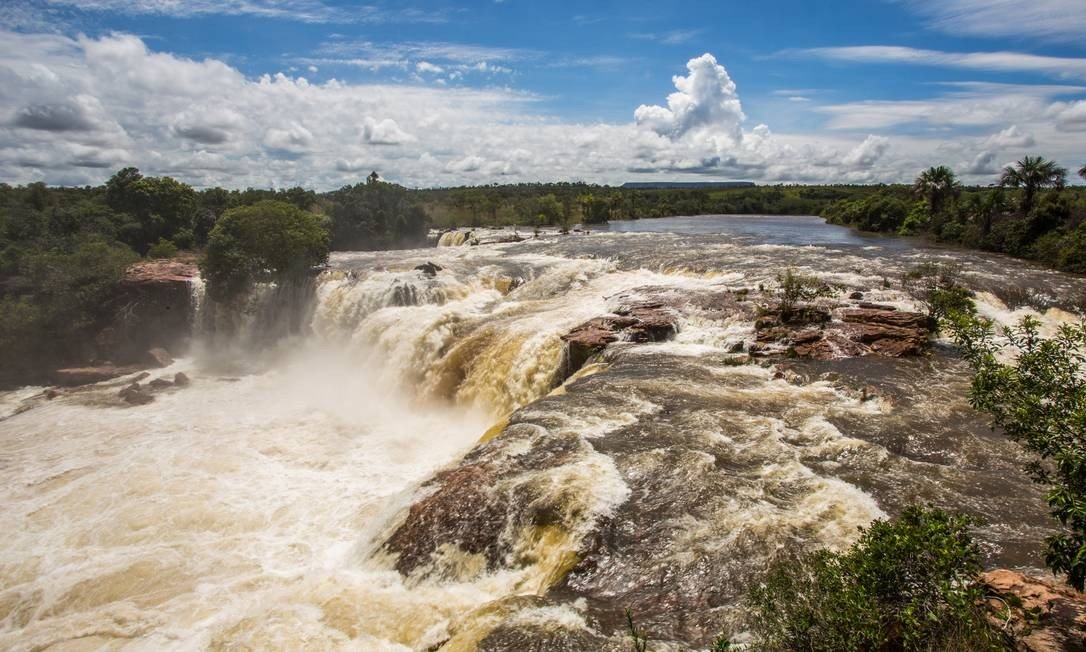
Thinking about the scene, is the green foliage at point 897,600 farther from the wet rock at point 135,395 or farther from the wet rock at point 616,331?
the wet rock at point 135,395

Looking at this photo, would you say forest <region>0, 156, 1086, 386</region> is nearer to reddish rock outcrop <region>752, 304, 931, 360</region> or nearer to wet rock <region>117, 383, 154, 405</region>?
wet rock <region>117, 383, 154, 405</region>

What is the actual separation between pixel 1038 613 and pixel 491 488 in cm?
776

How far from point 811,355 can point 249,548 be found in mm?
15845

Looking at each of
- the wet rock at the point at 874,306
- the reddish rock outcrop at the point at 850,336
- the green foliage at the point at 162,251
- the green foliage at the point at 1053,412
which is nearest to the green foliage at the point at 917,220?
the wet rock at the point at 874,306

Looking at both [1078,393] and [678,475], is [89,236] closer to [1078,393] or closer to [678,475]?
[678,475]

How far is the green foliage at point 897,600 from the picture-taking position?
5.34 meters

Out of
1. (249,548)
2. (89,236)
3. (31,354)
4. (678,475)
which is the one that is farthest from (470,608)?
(89,236)

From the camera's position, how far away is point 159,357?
31891 mm

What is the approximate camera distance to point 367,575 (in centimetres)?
1025

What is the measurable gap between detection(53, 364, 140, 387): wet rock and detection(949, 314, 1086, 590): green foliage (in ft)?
117

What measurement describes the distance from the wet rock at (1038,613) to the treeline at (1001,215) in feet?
106

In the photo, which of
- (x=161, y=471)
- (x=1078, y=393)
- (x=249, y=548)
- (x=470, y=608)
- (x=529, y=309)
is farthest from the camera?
(x=529, y=309)

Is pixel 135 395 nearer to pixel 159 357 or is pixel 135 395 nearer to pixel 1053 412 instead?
pixel 159 357

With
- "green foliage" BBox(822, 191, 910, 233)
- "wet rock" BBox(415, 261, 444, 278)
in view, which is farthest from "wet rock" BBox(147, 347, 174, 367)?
"green foliage" BBox(822, 191, 910, 233)
